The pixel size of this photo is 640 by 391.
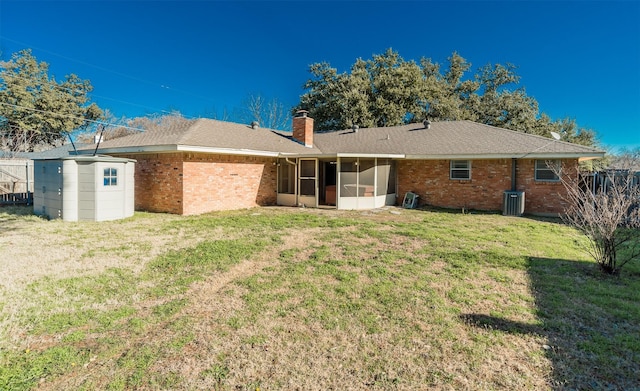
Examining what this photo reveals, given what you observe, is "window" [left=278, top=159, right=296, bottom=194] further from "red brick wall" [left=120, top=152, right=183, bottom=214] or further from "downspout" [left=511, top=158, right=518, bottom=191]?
"downspout" [left=511, top=158, right=518, bottom=191]

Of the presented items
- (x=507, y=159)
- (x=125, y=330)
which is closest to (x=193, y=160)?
(x=125, y=330)

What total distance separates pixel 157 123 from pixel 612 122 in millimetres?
47332

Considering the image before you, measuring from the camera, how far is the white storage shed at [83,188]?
9.68 metres

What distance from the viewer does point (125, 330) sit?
11.2 feet

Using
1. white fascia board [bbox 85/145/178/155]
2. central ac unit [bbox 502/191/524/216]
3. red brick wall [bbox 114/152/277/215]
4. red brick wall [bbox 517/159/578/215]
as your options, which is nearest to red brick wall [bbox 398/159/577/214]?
red brick wall [bbox 517/159/578/215]

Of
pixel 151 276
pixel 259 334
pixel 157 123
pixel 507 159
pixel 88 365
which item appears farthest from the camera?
pixel 157 123

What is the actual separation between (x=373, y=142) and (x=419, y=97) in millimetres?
12788

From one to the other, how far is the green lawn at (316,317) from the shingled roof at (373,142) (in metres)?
5.29

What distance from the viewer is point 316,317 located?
3727 mm

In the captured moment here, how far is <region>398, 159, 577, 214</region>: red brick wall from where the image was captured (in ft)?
38.4

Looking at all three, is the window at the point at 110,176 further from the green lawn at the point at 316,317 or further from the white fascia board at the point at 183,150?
the green lawn at the point at 316,317

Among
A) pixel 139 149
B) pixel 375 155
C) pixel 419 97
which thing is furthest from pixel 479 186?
pixel 419 97

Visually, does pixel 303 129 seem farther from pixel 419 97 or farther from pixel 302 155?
pixel 419 97

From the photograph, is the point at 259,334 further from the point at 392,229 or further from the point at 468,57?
the point at 468,57
